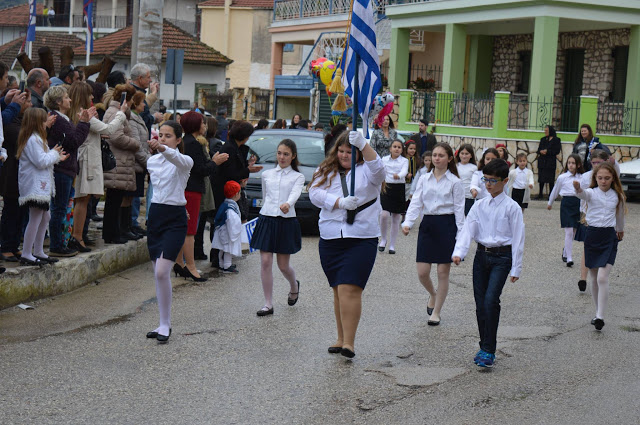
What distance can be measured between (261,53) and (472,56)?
25.2m

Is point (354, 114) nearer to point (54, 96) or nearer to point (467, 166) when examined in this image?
point (54, 96)

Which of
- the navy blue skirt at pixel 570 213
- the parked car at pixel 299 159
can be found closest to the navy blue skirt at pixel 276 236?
the navy blue skirt at pixel 570 213

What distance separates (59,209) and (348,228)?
3943mm

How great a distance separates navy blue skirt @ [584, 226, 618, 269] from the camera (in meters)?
9.48

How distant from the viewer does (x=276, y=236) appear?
30.8ft

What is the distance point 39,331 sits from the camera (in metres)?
8.20

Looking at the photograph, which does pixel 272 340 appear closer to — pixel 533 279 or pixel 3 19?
pixel 533 279

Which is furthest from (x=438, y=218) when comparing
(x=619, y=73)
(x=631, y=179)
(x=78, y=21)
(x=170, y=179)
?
(x=78, y=21)

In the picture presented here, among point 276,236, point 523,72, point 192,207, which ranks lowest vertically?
point 276,236

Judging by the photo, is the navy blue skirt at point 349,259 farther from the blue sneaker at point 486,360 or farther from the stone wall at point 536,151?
the stone wall at point 536,151

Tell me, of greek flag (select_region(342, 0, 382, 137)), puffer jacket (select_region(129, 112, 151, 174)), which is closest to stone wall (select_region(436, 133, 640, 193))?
puffer jacket (select_region(129, 112, 151, 174))

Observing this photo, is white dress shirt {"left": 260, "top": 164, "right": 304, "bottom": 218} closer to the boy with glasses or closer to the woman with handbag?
the boy with glasses

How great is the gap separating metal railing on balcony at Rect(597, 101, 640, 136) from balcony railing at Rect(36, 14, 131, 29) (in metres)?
46.1

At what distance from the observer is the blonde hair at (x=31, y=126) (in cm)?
952
